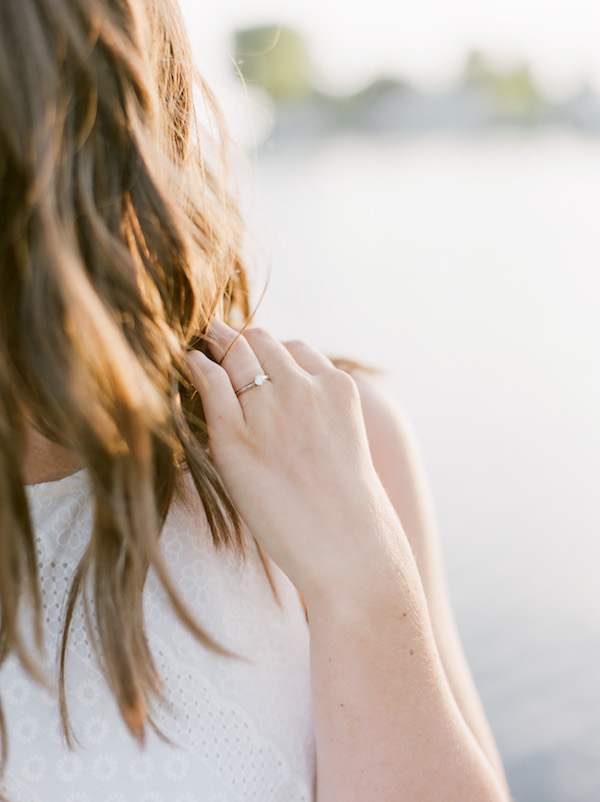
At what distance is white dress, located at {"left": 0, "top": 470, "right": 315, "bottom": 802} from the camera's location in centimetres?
83

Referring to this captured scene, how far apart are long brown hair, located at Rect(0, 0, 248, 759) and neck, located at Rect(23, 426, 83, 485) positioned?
90 millimetres

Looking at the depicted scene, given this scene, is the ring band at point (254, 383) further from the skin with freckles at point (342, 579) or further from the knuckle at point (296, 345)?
the knuckle at point (296, 345)

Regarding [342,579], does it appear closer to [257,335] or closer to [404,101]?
[257,335]

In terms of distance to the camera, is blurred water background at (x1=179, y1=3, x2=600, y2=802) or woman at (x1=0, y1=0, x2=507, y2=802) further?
blurred water background at (x1=179, y1=3, x2=600, y2=802)

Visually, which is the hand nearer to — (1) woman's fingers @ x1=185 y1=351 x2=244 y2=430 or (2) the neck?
(1) woman's fingers @ x1=185 y1=351 x2=244 y2=430

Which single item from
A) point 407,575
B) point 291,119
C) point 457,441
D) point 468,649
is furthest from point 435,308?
point 291,119

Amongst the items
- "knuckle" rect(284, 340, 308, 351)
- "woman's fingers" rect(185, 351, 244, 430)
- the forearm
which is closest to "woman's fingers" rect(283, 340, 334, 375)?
"knuckle" rect(284, 340, 308, 351)

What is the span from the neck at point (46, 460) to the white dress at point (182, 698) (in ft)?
0.07

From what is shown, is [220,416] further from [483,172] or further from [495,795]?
[483,172]

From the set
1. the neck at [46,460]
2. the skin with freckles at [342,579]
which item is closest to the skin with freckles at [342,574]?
the skin with freckles at [342,579]

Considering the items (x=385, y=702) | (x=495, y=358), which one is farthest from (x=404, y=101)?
(x=385, y=702)

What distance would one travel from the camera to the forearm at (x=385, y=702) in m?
0.81

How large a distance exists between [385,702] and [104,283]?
1.65ft

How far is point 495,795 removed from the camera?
2.81 feet
